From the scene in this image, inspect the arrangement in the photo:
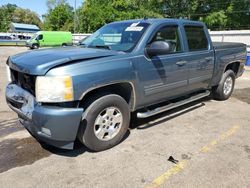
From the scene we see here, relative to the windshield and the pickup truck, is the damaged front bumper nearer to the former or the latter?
the pickup truck

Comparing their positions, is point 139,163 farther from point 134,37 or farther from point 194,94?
point 194,94

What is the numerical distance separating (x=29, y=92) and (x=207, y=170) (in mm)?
2527

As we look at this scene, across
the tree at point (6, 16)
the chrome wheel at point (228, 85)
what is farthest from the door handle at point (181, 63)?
the tree at point (6, 16)

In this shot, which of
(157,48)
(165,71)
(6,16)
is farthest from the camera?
(6,16)

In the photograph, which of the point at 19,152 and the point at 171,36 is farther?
the point at 171,36

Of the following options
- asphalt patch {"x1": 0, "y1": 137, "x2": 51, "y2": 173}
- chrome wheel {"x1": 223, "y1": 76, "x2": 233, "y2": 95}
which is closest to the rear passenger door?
chrome wheel {"x1": 223, "y1": 76, "x2": 233, "y2": 95}

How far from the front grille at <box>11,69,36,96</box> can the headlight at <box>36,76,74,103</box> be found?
290 millimetres

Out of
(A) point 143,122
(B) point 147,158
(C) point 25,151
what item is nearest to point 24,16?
(A) point 143,122

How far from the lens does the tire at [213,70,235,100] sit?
259 inches

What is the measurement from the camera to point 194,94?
19.6 ft

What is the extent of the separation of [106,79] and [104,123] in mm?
662

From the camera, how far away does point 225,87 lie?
6.82 metres

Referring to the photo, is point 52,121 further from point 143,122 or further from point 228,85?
point 228,85

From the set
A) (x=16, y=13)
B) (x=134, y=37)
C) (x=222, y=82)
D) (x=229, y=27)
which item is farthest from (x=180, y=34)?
(x=16, y=13)
